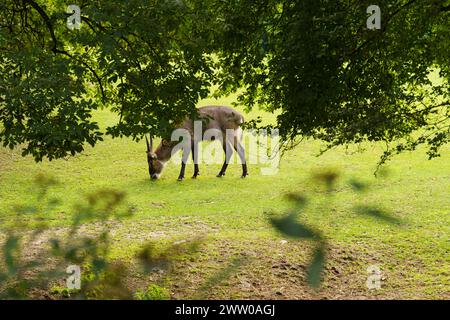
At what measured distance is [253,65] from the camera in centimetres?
963

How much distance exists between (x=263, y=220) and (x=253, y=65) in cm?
482

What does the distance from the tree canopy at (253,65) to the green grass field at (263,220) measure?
5.02 ft

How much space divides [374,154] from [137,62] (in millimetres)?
13401

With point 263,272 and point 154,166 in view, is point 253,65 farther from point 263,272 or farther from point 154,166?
point 154,166

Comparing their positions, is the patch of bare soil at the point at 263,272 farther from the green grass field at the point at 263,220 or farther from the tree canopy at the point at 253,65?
the tree canopy at the point at 253,65

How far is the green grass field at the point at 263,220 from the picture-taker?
9719 mm

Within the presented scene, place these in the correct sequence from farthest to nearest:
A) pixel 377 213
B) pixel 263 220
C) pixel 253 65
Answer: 1. pixel 263 220
2. pixel 253 65
3. pixel 377 213

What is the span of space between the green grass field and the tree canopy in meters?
1.53

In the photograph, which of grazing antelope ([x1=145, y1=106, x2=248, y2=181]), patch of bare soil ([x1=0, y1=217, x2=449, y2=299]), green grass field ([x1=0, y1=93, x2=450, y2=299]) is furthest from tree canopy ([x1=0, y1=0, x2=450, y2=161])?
grazing antelope ([x1=145, y1=106, x2=248, y2=181])

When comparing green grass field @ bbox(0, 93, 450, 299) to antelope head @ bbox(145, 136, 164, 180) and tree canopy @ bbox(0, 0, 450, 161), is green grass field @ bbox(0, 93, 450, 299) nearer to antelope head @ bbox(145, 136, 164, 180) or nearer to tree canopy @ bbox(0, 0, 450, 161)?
antelope head @ bbox(145, 136, 164, 180)

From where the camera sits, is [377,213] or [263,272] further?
[263,272]

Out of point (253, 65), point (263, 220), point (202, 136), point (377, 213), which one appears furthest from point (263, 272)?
point (202, 136)

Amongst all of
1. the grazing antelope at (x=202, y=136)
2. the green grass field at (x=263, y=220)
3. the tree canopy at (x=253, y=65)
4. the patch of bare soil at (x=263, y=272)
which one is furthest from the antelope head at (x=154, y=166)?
the tree canopy at (x=253, y=65)
